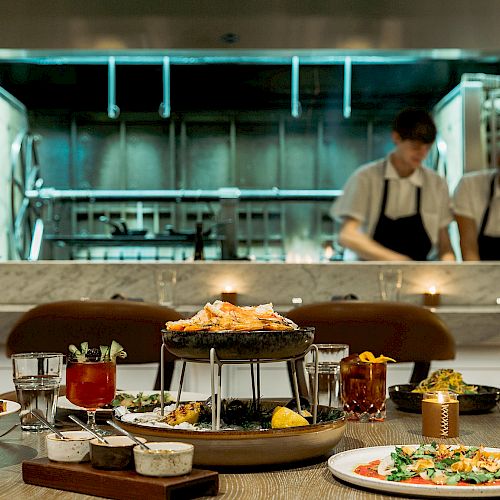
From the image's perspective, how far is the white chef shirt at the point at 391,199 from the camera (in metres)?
4.80

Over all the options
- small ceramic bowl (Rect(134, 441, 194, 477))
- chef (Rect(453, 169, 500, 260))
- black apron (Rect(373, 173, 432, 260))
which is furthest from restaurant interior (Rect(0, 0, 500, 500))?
chef (Rect(453, 169, 500, 260))

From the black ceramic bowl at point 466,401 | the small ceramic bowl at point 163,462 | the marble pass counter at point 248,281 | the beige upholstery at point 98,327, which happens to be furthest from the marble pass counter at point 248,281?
the small ceramic bowl at point 163,462

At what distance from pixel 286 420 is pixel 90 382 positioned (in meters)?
0.33

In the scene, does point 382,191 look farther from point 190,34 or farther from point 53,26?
point 53,26

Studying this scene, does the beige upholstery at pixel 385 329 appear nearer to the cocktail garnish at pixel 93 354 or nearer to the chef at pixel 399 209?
the cocktail garnish at pixel 93 354

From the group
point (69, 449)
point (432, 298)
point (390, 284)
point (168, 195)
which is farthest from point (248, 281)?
point (168, 195)

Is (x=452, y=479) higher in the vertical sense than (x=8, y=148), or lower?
lower

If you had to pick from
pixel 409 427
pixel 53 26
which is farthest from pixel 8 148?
pixel 409 427

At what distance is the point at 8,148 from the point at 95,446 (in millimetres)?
6205

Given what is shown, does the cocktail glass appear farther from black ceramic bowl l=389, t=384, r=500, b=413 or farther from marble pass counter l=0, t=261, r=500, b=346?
marble pass counter l=0, t=261, r=500, b=346

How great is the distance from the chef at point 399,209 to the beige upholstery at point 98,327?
2.28 m

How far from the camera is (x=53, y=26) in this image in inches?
191

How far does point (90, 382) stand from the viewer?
4.92ft

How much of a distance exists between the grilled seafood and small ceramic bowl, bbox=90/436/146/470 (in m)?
0.27
